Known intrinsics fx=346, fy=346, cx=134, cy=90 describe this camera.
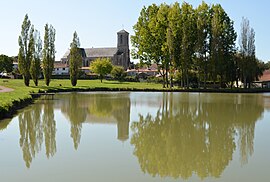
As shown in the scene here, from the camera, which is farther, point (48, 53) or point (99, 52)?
point (99, 52)

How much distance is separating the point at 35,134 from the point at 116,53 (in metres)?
90.0

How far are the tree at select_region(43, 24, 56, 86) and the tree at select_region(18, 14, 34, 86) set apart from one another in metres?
2.85

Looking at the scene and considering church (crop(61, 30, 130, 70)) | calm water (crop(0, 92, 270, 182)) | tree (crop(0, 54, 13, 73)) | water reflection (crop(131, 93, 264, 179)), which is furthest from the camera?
church (crop(61, 30, 130, 70))

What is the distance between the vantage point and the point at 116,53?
10044cm

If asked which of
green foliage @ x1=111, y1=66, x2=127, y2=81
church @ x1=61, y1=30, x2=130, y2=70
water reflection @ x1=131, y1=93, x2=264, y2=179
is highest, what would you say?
church @ x1=61, y1=30, x2=130, y2=70

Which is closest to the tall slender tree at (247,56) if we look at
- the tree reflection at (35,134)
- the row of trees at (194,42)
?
the row of trees at (194,42)

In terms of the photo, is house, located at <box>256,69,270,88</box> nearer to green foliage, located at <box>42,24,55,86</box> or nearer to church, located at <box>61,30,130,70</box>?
green foliage, located at <box>42,24,55,86</box>

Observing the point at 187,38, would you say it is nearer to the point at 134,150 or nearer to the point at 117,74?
the point at 117,74

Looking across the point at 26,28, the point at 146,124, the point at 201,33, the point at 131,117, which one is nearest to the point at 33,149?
the point at 146,124

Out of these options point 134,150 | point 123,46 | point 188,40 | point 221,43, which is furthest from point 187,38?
point 123,46

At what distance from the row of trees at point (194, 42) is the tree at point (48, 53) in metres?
11.1

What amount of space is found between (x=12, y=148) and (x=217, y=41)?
124ft

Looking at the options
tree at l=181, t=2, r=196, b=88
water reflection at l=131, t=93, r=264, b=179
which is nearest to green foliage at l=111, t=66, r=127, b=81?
tree at l=181, t=2, r=196, b=88

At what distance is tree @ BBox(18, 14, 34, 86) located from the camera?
40241 millimetres
